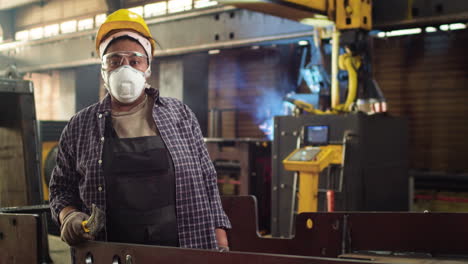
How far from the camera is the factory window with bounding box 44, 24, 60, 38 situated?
752 centimetres

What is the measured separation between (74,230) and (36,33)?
22.6 ft

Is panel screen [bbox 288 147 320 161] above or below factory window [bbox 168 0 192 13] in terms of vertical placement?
below

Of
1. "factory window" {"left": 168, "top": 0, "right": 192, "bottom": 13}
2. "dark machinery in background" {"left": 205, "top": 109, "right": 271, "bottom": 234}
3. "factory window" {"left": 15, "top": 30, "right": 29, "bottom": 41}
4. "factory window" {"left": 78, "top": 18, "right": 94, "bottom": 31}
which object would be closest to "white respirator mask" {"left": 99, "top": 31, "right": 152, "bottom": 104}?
"factory window" {"left": 168, "top": 0, "right": 192, "bottom": 13}

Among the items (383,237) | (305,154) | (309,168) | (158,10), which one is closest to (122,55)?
(383,237)

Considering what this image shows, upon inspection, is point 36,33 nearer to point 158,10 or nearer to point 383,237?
point 158,10

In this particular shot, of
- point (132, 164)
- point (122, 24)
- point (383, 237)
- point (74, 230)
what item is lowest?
point (383, 237)

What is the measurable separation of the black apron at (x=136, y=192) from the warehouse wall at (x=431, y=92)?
6228mm

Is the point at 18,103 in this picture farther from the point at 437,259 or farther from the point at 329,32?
the point at 329,32

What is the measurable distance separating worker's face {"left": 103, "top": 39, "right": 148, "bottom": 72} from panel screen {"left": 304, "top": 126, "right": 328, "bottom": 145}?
3.30 meters

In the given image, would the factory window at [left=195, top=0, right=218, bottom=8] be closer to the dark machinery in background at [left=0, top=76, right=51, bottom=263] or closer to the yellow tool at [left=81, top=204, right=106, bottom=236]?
the dark machinery in background at [left=0, top=76, right=51, bottom=263]

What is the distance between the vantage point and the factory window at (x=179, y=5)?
6.70 metres

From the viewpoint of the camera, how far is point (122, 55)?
2.07m

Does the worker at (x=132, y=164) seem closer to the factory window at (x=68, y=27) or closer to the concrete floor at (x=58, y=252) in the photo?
the concrete floor at (x=58, y=252)

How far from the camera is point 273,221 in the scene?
561 cm
